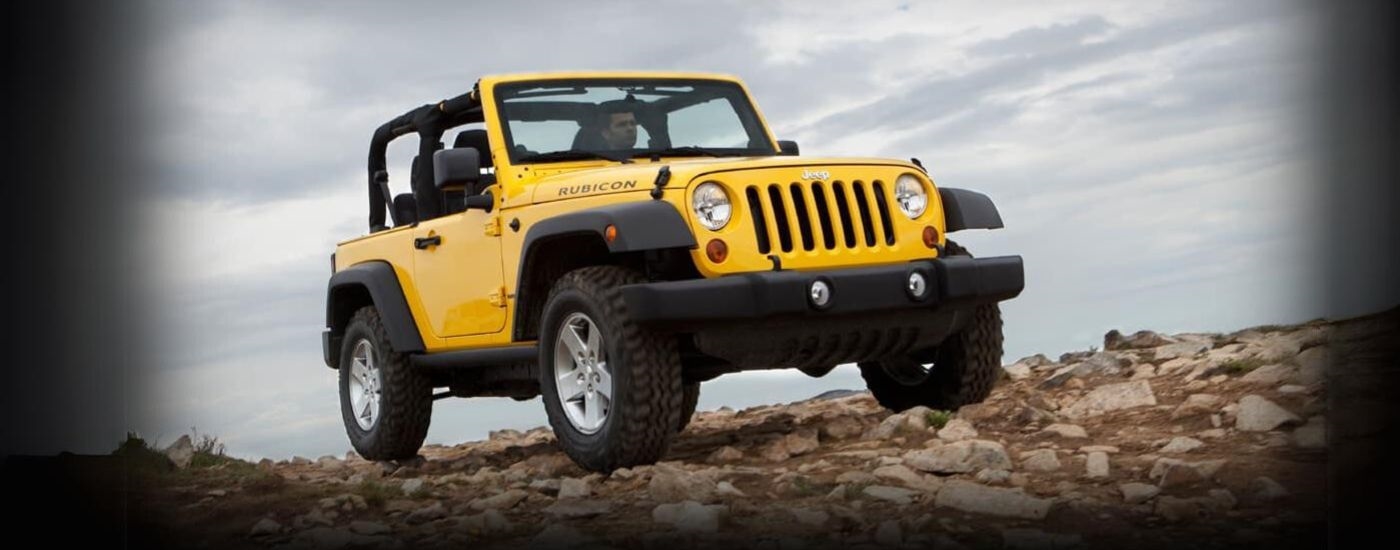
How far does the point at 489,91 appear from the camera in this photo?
27.1 feet

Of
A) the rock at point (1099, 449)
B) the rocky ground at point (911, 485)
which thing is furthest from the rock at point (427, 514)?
the rock at point (1099, 449)

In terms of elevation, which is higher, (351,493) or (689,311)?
(689,311)

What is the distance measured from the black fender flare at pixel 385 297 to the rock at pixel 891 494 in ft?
12.0

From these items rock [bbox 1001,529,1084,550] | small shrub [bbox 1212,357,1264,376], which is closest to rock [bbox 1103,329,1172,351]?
small shrub [bbox 1212,357,1264,376]

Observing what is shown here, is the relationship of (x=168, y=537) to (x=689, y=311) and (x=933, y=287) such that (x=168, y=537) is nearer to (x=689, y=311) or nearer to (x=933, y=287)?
(x=689, y=311)

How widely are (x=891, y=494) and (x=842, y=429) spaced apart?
212cm

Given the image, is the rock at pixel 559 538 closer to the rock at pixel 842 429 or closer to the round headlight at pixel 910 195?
the round headlight at pixel 910 195

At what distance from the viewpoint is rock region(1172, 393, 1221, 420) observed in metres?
7.75

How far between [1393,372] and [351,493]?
14.0 ft

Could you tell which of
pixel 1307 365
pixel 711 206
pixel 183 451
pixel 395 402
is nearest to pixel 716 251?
pixel 711 206

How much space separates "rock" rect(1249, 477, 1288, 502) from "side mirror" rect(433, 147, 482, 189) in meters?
3.81

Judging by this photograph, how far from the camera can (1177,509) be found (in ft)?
18.3

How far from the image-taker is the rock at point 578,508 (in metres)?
5.98

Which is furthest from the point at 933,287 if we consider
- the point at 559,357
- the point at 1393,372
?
the point at 1393,372
